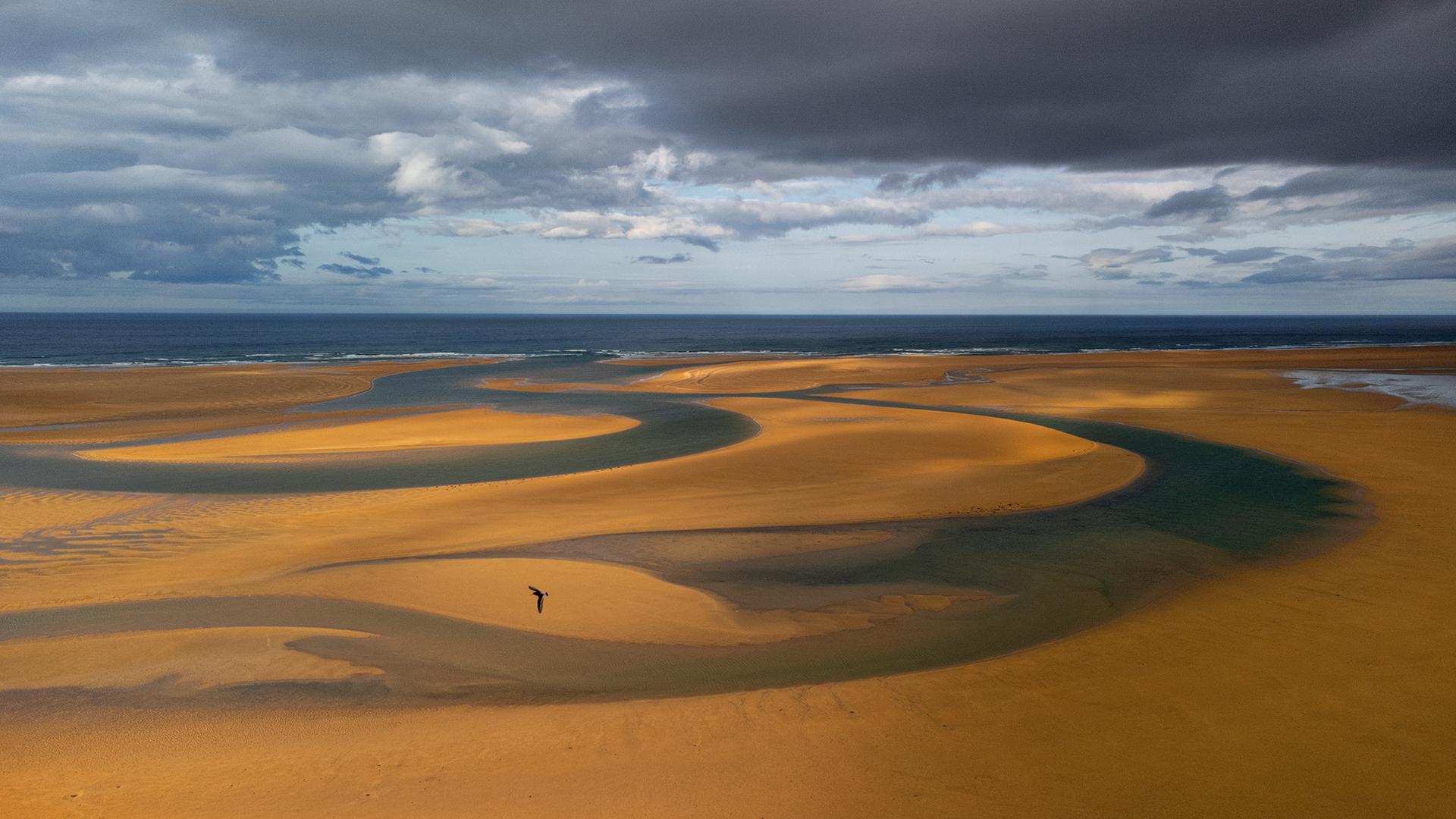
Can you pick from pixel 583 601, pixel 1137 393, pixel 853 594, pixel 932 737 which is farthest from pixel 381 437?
pixel 1137 393

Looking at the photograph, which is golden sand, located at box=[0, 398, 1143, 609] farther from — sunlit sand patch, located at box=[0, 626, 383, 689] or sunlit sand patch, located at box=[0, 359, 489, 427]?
sunlit sand patch, located at box=[0, 359, 489, 427]

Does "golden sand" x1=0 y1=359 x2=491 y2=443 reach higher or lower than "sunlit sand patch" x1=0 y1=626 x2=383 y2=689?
higher

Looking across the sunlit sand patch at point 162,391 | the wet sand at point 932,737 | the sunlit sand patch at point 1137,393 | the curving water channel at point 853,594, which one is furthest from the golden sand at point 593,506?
the sunlit sand patch at point 162,391

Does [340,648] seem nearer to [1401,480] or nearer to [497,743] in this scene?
[497,743]

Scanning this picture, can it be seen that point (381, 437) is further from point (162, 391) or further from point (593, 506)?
point (162, 391)

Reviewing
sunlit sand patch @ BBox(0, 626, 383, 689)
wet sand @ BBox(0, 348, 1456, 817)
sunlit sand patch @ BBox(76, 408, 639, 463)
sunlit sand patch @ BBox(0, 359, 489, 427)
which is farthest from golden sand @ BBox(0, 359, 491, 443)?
sunlit sand patch @ BBox(0, 626, 383, 689)

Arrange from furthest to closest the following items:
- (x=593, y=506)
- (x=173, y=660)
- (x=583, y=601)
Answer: (x=593, y=506), (x=583, y=601), (x=173, y=660)
